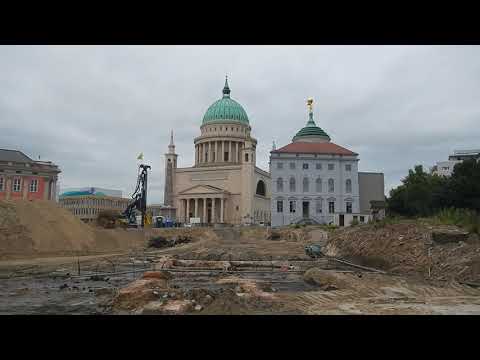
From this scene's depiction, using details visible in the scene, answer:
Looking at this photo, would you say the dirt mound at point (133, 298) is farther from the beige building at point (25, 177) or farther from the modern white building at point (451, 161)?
the modern white building at point (451, 161)

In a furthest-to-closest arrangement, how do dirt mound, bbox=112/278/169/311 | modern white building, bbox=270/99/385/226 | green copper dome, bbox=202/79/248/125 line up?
1. green copper dome, bbox=202/79/248/125
2. modern white building, bbox=270/99/385/226
3. dirt mound, bbox=112/278/169/311

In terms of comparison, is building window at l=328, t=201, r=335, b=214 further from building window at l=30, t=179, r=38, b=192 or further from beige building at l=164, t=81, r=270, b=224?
building window at l=30, t=179, r=38, b=192

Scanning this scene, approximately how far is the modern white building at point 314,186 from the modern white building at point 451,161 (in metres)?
43.1

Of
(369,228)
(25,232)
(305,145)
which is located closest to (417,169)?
(305,145)

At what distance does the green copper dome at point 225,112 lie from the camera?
305 feet

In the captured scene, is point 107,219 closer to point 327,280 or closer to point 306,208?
point 306,208

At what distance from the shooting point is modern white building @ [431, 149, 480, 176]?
10056 cm

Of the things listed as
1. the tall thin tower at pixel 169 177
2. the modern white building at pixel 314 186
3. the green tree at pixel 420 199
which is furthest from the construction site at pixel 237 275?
the tall thin tower at pixel 169 177

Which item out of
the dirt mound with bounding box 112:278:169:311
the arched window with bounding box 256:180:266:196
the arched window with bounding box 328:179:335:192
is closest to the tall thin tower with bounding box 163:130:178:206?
the arched window with bounding box 256:180:266:196

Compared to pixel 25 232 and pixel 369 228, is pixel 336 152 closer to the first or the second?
pixel 369 228

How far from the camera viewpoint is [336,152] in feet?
216

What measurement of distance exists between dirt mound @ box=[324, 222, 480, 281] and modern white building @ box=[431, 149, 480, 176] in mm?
78028
